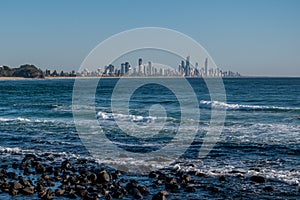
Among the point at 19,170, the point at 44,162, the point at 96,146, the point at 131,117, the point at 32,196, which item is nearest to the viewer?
the point at 32,196

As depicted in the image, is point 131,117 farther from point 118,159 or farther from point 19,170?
point 19,170

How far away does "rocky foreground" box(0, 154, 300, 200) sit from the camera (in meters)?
12.4

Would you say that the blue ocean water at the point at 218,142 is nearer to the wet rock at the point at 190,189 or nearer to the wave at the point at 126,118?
the wave at the point at 126,118

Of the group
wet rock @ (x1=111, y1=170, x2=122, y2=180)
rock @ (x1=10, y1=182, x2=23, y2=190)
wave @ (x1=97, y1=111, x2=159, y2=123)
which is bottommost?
wet rock @ (x1=111, y1=170, x2=122, y2=180)

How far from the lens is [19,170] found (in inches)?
626

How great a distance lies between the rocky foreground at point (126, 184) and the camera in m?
12.4

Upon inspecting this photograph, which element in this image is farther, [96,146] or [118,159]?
[96,146]

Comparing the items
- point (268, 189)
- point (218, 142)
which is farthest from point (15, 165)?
point (218, 142)

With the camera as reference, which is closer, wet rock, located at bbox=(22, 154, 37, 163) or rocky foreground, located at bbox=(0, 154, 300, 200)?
rocky foreground, located at bbox=(0, 154, 300, 200)

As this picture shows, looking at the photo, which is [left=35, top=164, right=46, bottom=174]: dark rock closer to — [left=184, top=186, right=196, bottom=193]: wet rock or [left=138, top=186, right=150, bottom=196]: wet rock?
[left=138, top=186, right=150, bottom=196]: wet rock

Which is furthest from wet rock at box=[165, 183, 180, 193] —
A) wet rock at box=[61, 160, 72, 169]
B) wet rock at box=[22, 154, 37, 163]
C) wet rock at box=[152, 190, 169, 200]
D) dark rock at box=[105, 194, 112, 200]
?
wet rock at box=[22, 154, 37, 163]

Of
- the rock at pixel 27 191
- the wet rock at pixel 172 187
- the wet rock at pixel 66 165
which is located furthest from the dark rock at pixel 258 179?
the rock at pixel 27 191

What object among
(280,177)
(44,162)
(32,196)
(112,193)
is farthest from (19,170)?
(280,177)

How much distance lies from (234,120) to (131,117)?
837cm
